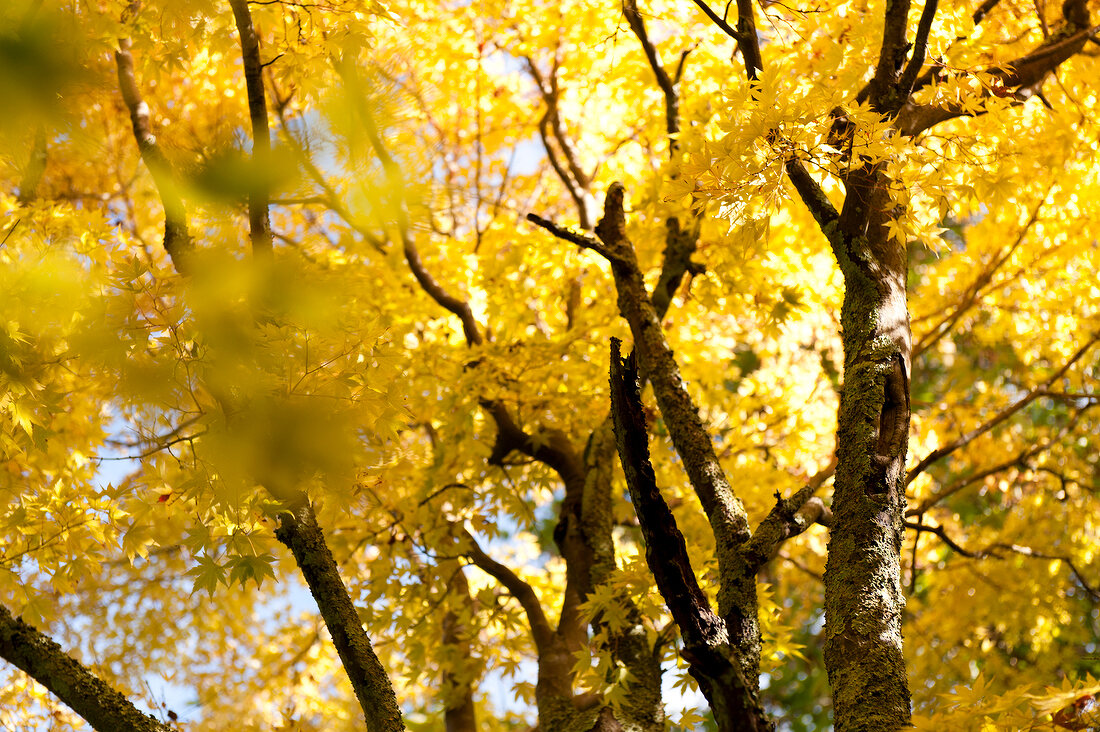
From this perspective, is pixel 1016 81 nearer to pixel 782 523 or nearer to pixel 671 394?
pixel 671 394

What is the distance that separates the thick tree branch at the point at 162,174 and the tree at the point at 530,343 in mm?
25

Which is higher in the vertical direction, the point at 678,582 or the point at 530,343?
the point at 530,343

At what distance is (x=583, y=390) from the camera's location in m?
4.26

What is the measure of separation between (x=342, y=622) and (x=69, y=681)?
0.72 meters

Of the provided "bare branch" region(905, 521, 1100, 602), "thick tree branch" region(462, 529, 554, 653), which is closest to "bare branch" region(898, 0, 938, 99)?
"bare branch" region(905, 521, 1100, 602)

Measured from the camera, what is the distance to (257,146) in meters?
2.27

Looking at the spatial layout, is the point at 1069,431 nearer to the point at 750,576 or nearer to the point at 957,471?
the point at 957,471

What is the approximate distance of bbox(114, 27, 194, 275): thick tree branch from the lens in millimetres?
2518

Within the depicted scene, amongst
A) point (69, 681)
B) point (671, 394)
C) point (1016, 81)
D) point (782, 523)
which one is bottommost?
point (69, 681)

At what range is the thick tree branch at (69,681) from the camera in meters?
2.08

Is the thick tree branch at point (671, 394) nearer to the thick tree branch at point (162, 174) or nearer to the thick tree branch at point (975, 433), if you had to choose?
the thick tree branch at point (975, 433)

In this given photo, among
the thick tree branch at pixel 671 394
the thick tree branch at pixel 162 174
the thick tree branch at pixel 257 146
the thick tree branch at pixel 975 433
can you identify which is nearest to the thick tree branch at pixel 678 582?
the thick tree branch at pixel 671 394

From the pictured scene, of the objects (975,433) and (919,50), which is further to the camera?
(975,433)

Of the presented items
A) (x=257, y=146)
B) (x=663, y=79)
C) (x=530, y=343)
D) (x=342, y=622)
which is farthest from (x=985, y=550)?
(x=257, y=146)
